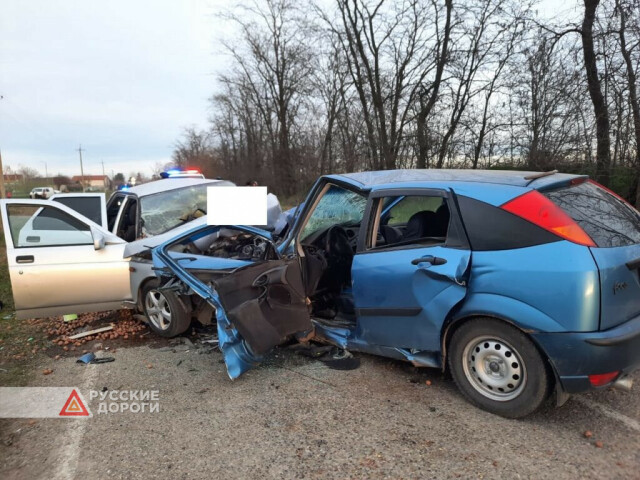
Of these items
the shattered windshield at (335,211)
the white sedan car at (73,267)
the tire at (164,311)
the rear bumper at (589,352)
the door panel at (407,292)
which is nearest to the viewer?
the rear bumper at (589,352)

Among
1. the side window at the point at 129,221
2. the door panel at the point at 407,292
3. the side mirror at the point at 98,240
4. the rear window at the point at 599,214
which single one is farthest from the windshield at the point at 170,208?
the rear window at the point at 599,214

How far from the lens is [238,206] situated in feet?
13.7

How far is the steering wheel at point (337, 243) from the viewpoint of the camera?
4164 mm

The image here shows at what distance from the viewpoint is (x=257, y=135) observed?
37.2 meters

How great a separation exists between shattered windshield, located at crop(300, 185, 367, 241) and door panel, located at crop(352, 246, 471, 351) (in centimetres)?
93

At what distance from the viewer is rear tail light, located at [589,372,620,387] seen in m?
2.38

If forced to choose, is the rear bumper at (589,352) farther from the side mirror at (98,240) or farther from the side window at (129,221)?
the side window at (129,221)

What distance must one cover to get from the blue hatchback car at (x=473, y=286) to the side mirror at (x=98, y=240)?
1.17 m

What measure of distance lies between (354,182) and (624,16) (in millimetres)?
8415

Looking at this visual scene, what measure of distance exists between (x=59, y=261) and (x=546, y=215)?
471 centimetres

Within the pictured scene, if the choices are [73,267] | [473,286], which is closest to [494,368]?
[473,286]

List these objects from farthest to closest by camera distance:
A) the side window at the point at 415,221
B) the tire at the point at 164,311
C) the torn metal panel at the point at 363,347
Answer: the tire at the point at 164,311, the side window at the point at 415,221, the torn metal panel at the point at 363,347

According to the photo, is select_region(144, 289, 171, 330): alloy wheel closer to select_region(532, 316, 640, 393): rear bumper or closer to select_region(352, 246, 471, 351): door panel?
select_region(352, 246, 471, 351): door panel

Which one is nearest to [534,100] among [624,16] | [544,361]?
[624,16]
